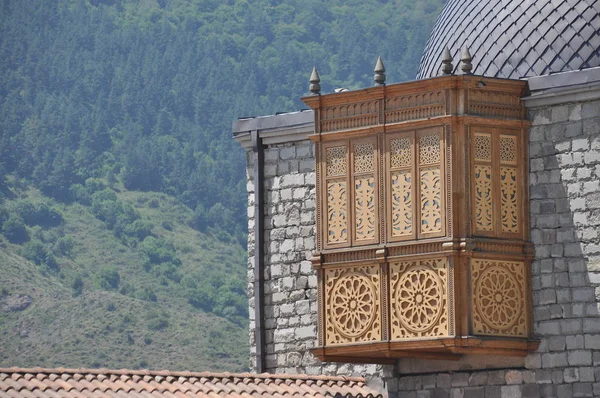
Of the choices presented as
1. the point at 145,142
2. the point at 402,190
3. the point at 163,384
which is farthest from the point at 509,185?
the point at 145,142

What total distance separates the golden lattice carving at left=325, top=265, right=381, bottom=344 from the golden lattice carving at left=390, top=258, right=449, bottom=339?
9.1 inches

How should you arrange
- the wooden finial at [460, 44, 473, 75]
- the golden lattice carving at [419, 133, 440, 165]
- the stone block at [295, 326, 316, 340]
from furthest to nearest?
the stone block at [295, 326, 316, 340] < the wooden finial at [460, 44, 473, 75] < the golden lattice carving at [419, 133, 440, 165]

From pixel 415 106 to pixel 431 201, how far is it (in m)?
1.03

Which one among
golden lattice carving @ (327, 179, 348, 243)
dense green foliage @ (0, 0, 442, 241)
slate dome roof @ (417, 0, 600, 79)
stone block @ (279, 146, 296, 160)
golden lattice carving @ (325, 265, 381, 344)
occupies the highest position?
dense green foliage @ (0, 0, 442, 241)

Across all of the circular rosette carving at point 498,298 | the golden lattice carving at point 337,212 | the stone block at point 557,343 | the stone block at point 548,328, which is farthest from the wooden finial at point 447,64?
the stone block at point 557,343

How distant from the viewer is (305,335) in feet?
64.9

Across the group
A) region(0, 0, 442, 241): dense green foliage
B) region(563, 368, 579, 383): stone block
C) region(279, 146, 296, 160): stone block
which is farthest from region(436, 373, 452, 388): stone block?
region(0, 0, 442, 241): dense green foliage

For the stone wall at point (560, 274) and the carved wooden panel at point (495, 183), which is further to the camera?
the carved wooden panel at point (495, 183)

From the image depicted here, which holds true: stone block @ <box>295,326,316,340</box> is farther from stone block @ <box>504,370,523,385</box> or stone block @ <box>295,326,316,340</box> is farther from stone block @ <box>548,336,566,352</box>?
stone block @ <box>548,336,566,352</box>

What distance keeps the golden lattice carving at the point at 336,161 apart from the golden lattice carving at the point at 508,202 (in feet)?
5.50

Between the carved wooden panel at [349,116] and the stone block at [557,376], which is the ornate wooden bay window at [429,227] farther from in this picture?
the stone block at [557,376]

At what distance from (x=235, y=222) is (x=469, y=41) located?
164 ft

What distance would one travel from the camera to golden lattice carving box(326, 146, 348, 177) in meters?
18.7

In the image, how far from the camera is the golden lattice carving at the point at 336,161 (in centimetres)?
1870
